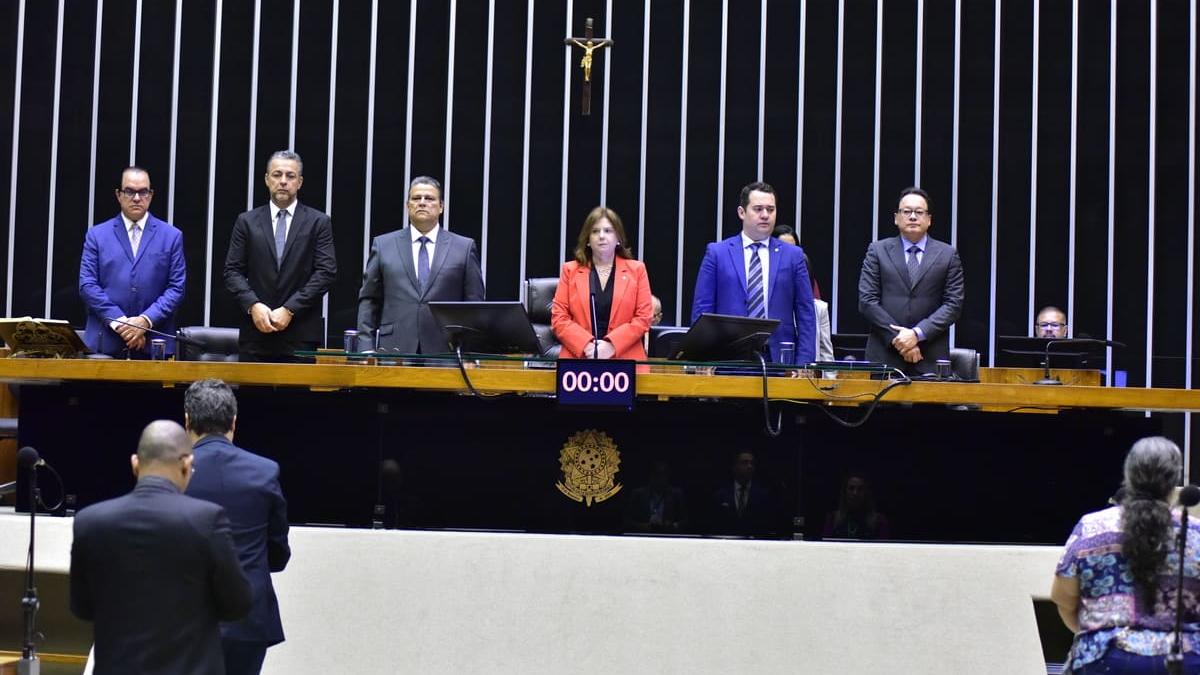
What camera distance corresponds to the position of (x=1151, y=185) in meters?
9.29

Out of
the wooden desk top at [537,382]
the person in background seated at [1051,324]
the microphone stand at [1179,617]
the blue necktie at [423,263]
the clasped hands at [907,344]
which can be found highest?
the blue necktie at [423,263]

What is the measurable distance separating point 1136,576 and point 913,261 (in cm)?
320

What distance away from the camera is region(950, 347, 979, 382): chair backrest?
21.5ft

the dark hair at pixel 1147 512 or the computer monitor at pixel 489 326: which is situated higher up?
the computer monitor at pixel 489 326

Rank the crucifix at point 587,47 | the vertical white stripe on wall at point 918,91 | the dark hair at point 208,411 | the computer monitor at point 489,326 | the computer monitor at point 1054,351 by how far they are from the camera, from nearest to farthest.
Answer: the dark hair at point 208,411 < the computer monitor at point 489,326 < the computer monitor at point 1054,351 < the crucifix at point 587,47 < the vertical white stripe on wall at point 918,91

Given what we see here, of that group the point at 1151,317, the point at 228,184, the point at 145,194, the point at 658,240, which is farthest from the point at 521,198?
the point at 1151,317

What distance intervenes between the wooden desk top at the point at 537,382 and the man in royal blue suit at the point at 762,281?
0.89m

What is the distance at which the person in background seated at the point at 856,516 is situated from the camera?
5.77 meters

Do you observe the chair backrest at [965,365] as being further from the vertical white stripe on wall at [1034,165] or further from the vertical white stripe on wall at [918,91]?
the vertical white stripe on wall at [918,91]

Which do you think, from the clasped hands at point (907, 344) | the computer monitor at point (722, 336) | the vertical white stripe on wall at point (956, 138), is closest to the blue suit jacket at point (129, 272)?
the computer monitor at point (722, 336)

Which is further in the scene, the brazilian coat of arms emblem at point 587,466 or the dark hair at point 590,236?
the dark hair at point 590,236

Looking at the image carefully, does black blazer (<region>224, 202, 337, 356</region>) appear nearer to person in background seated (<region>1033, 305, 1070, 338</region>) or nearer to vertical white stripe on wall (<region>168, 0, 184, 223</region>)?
vertical white stripe on wall (<region>168, 0, 184, 223</region>)

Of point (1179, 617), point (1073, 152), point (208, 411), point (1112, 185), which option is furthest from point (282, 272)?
point (1112, 185)

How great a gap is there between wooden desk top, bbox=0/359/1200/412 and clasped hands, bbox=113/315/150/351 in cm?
71
